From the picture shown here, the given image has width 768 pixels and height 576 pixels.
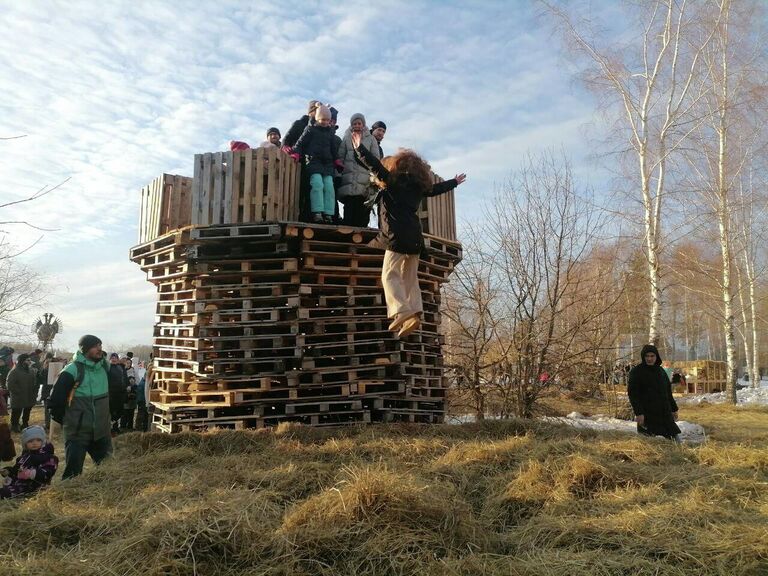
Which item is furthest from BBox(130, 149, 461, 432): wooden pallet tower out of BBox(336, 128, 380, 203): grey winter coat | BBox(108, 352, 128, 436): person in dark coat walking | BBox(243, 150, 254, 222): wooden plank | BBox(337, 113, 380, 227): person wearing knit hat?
BBox(108, 352, 128, 436): person in dark coat walking

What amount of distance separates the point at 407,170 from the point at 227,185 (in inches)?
144

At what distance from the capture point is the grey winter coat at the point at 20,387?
40.7 ft

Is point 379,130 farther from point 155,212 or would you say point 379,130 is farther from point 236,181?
point 155,212

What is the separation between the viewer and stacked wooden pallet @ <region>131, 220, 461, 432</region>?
861cm

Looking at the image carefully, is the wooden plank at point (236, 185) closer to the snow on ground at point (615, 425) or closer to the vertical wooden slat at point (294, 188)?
the vertical wooden slat at point (294, 188)

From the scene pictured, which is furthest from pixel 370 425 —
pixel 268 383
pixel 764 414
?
pixel 764 414

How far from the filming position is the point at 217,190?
8.69 m

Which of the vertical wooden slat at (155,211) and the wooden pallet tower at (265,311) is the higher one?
the vertical wooden slat at (155,211)

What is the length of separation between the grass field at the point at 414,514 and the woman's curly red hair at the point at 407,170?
3048 mm

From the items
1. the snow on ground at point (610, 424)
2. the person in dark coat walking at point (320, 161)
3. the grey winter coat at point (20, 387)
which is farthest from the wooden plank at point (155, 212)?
the snow on ground at point (610, 424)

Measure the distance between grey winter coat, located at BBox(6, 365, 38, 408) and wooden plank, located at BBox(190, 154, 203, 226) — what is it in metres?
6.90

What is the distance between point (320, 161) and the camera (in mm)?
8766

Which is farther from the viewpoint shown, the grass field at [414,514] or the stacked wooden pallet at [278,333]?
the stacked wooden pallet at [278,333]

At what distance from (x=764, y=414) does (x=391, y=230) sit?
15836 millimetres
